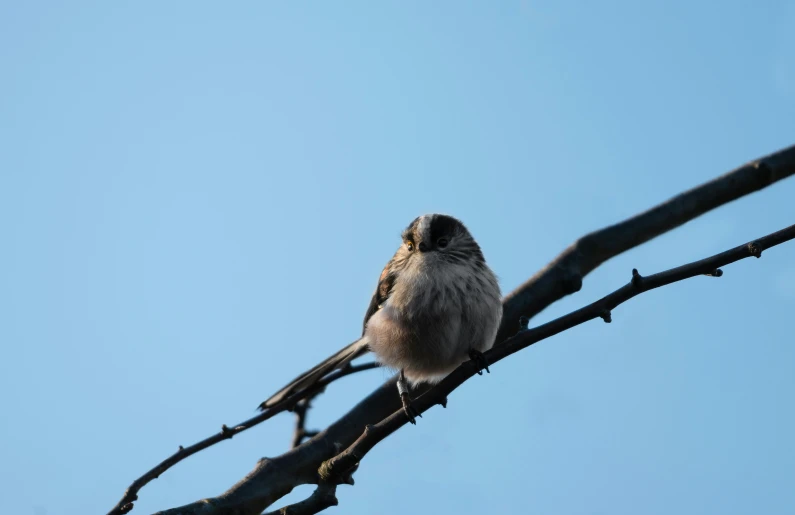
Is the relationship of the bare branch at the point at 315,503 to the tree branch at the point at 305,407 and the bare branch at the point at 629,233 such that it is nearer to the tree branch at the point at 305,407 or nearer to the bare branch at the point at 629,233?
the tree branch at the point at 305,407

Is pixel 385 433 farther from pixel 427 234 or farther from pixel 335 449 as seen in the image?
pixel 427 234

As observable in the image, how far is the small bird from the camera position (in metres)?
4.54

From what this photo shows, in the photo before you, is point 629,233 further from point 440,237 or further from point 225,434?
point 225,434

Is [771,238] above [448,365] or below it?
below

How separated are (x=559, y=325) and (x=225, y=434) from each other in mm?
1967

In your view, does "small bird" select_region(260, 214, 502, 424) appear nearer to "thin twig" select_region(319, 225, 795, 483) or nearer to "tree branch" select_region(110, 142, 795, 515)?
"tree branch" select_region(110, 142, 795, 515)

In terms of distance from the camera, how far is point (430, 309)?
4.54 m

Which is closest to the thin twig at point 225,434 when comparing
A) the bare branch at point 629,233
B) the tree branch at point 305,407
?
the tree branch at point 305,407

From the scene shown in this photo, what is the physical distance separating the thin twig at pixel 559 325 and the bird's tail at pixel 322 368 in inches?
66.3

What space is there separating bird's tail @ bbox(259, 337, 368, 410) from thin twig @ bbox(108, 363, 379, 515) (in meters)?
0.17

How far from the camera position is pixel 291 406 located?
480cm

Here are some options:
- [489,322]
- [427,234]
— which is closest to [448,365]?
[489,322]

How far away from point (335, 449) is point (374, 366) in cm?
101

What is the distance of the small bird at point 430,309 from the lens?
454 cm
